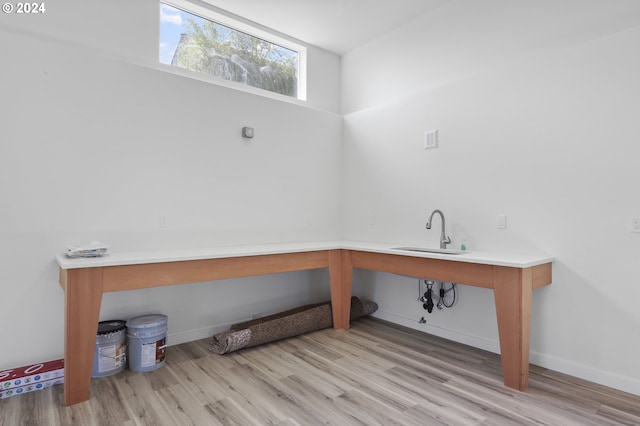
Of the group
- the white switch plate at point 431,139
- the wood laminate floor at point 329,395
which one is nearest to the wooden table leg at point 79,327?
the wood laminate floor at point 329,395

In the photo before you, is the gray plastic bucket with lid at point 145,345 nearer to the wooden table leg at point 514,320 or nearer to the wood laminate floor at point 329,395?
the wood laminate floor at point 329,395

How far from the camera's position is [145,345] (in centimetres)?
239

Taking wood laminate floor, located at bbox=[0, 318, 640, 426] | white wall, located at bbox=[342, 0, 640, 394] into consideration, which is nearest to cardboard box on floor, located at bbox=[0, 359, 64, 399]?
wood laminate floor, located at bbox=[0, 318, 640, 426]

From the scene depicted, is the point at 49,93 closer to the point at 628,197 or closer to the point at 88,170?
the point at 88,170

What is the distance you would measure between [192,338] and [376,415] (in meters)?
1.69

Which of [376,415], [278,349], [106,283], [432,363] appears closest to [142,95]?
[106,283]

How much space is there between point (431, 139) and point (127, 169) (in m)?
2.41

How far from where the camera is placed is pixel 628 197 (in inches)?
84.2

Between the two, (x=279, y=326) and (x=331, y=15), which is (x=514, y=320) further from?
(x=331, y=15)

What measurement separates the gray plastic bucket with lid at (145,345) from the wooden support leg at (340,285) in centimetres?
141

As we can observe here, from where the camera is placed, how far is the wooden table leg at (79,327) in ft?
6.40

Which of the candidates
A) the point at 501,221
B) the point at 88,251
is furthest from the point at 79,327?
the point at 501,221

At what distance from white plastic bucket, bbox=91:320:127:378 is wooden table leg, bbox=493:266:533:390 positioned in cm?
242

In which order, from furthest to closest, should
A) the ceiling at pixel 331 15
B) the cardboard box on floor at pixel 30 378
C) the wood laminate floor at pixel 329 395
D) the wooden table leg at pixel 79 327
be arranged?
the ceiling at pixel 331 15 → the cardboard box on floor at pixel 30 378 → the wooden table leg at pixel 79 327 → the wood laminate floor at pixel 329 395
